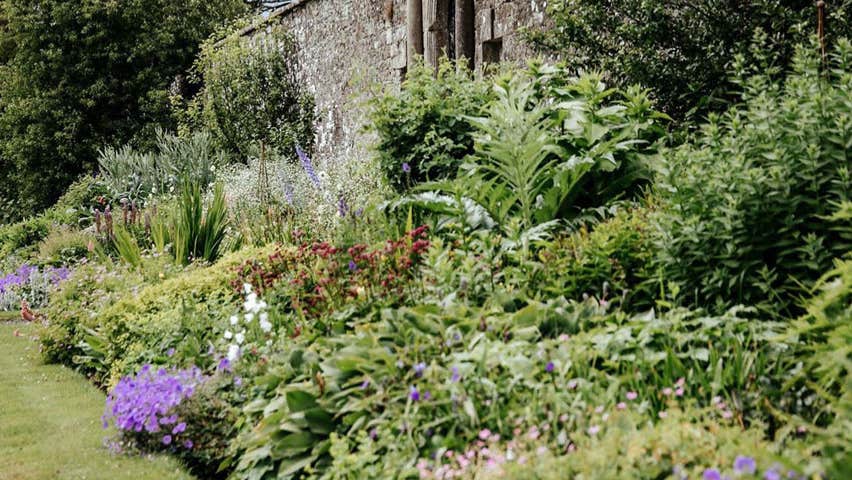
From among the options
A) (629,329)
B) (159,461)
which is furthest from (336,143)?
(629,329)

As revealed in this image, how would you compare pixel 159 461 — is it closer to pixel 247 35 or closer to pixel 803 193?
pixel 803 193

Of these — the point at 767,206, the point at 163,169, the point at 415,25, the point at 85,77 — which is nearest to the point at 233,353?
the point at 767,206

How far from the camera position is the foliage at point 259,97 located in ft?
39.9

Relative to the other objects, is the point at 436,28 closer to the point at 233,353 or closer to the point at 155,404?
the point at 233,353

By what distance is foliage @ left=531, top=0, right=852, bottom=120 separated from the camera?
15.6 feet

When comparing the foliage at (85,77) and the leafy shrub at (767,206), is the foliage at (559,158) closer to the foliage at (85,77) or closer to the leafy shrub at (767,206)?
the leafy shrub at (767,206)

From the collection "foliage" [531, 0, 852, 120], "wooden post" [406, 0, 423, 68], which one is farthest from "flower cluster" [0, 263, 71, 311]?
"foliage" [531, 0, 852, 120]

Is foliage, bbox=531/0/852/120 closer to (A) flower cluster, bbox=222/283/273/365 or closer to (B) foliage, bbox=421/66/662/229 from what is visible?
(B) foliage, bbox=421/66/662/229

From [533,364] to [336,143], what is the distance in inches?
350

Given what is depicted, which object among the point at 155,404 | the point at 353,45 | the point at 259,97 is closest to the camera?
the point at 155,404

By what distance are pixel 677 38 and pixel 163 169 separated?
343 inches

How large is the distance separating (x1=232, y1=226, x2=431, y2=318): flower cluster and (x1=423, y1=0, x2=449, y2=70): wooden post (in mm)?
4108

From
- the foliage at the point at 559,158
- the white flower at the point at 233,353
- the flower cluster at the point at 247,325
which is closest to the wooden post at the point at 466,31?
the foliage at the point at 559,158

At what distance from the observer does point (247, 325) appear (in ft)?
13.7
